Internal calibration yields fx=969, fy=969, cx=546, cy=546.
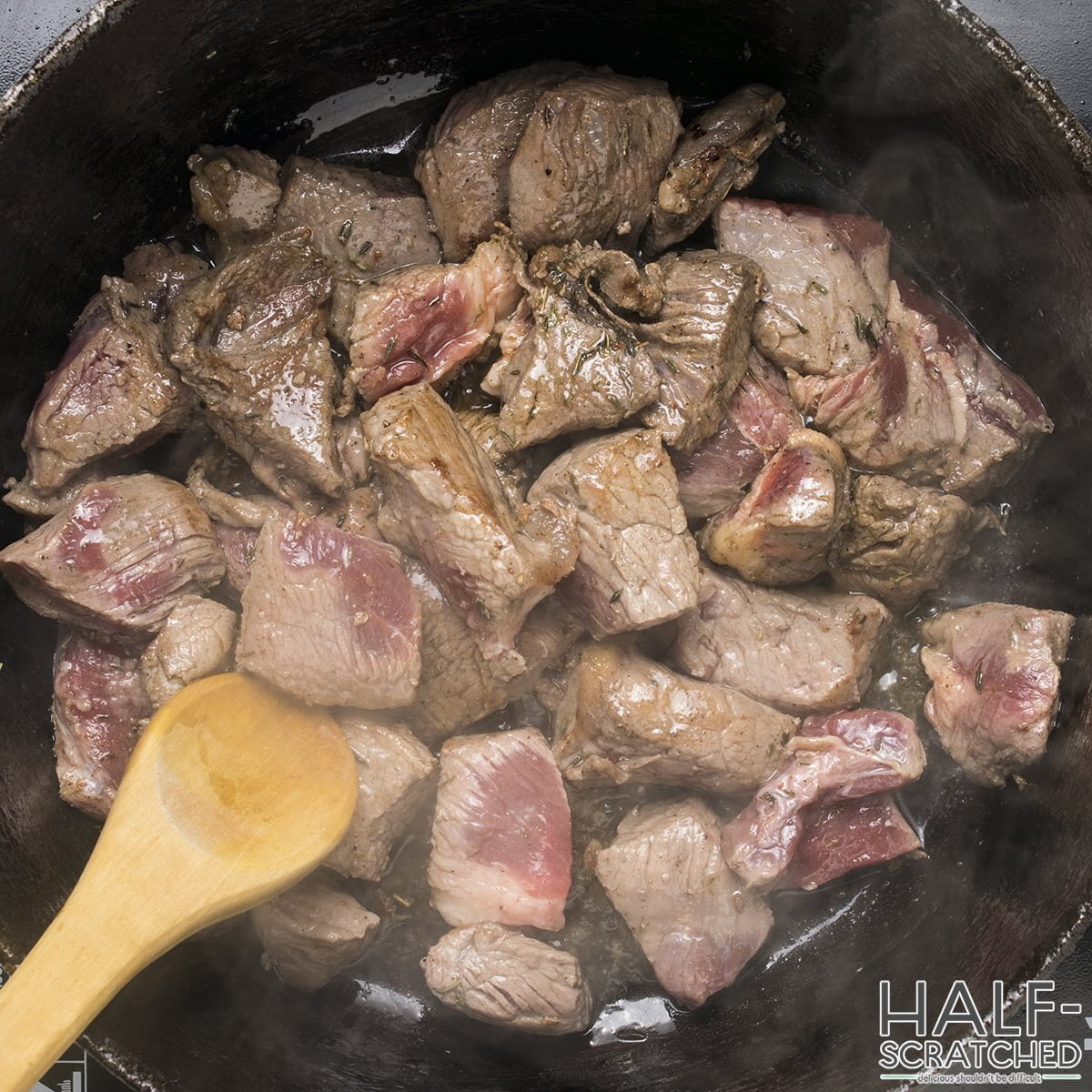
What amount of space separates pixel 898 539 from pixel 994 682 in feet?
1.52

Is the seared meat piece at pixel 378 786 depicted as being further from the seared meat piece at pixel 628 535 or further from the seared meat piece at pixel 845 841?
the seared meat piece at pixel 845 841

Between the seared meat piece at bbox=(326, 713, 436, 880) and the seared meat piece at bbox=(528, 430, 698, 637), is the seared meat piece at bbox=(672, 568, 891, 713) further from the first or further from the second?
the seared meat piece at bbox=(326, 713, 436, 880)

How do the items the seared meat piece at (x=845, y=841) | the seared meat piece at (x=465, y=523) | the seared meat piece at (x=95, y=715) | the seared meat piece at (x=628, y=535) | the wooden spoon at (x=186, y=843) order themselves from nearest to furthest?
the wooden spoon at (x=186, y=843) < the seared meat piece at (x=465, y=523) < the seared meat piece at (x=628, y=535) < the seared meat piece at (x=95, y=715) < the seared meat piece at (x=845, y=841)

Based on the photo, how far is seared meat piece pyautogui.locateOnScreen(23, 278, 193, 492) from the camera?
262cm

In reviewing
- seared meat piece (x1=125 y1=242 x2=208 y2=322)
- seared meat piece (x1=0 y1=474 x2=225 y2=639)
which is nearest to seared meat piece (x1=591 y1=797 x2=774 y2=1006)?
seared meat piece (x1=0 y1=474 x2=225 y2=639)

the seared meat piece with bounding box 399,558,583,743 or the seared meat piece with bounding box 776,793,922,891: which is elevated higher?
the seared meat piece with bounding box 399,558,583,743

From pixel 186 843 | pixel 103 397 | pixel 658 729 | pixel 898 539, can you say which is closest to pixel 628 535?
pixel 658 729

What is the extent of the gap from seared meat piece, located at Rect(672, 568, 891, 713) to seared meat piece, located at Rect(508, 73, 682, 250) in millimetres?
1064

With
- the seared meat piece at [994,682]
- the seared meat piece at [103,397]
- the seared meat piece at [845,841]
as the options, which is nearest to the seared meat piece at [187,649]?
the seared meat piece at [103,397]

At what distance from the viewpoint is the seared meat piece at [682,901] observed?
2678 millimetres

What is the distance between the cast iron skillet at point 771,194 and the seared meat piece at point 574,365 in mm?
835

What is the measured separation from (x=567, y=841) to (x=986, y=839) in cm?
119

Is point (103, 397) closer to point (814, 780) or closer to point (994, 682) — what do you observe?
point (814, 780)

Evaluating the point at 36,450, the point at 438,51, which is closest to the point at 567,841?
the point at 36,450
